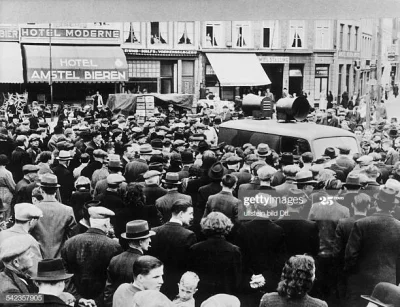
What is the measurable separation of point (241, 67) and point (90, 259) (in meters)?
5.66

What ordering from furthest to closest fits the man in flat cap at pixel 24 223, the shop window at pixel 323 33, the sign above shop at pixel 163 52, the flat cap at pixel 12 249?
the sign above shop at pixel 163 52 → the shop window at pixel 323 33 → the man in flat cap at pixel 24 223 → the flat cap at pixel 12 249

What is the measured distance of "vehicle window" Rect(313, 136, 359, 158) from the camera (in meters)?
7.50

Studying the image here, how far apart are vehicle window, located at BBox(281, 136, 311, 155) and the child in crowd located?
4.70 meters

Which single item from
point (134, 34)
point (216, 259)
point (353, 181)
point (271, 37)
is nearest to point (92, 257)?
point (216, 259)

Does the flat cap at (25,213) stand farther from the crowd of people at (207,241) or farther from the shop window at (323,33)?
the shop window at (323,33)

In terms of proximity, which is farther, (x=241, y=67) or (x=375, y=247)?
(x=241, y=67)

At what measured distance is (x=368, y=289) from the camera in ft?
13.1

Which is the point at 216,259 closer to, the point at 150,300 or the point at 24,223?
the point at 150,300

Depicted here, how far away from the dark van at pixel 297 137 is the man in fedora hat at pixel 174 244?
3766 millimetres

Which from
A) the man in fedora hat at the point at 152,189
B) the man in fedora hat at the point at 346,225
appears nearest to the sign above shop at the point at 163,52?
the man in fedora hat at the point at 152,189

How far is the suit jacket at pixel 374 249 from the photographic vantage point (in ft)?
12.9

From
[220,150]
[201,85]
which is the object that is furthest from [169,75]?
[220,150]

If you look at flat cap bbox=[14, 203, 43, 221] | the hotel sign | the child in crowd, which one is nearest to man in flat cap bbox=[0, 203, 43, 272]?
flat cap bbox=[14, 203, 43, 221]

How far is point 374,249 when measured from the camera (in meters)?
3.95
